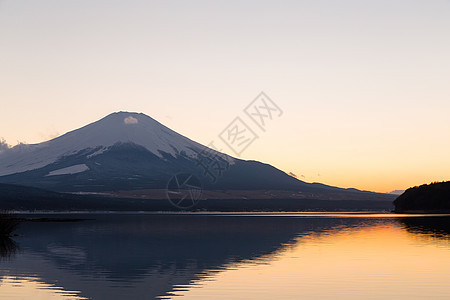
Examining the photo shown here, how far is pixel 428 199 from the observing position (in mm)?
189250

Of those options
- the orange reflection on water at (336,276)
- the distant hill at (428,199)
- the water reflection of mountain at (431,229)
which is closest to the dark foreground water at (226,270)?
the orange reflection on water at (336,276)

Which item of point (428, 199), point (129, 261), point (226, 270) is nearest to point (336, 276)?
point (226, 270)

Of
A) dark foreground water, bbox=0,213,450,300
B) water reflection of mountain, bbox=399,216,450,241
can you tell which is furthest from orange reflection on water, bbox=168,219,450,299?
water reflection of mountain, bbox=399,216,450,241

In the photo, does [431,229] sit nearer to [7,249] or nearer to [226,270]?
[226,270]

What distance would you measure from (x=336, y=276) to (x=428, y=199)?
165 metres

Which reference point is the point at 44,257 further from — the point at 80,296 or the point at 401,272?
the point at 401,272

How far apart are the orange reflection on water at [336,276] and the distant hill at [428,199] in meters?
143

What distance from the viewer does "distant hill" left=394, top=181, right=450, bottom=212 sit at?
607 ft

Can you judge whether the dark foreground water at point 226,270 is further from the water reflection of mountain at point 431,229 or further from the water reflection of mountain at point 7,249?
the water reflection of mountain at point 431,229

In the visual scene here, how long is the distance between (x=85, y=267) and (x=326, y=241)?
26575 mm

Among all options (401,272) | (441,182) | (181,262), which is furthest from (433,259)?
(441,182)

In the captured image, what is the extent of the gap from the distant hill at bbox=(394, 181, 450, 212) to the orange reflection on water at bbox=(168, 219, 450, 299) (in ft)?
469

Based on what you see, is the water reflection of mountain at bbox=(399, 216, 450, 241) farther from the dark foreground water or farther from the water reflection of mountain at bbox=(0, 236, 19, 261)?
the water reflection of mountain at bbox=(0, 236, 19, 261)

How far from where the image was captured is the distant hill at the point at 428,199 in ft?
607
